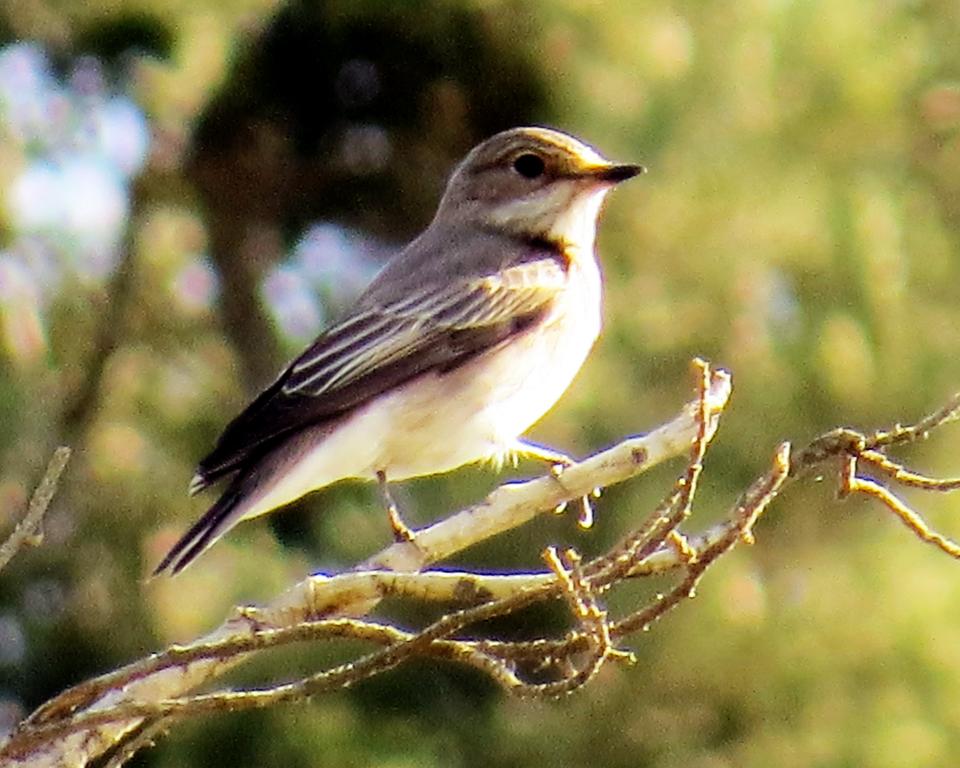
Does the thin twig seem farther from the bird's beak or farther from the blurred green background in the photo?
the blurred green background

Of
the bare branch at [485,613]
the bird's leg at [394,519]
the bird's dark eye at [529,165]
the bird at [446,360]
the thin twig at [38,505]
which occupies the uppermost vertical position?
the bird's dark eye at [529,165]

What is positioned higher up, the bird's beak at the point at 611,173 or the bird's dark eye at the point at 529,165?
the bird's dark eye at the point at 529,165

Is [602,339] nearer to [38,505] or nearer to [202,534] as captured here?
[202,534]

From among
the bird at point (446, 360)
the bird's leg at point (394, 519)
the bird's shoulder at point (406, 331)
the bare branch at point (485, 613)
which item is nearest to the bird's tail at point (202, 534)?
the bird at point (446, 360)

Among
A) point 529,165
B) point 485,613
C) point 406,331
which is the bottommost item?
point 485,613

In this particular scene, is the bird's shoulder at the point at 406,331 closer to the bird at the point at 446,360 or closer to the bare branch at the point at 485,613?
the bird at the point at 446,360

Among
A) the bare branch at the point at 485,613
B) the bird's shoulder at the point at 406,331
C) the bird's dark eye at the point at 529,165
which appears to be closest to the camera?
the bare branch at the point at 485,613

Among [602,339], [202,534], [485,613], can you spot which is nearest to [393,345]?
[202,534]

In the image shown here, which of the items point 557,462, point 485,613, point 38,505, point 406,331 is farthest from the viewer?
point 406,331
